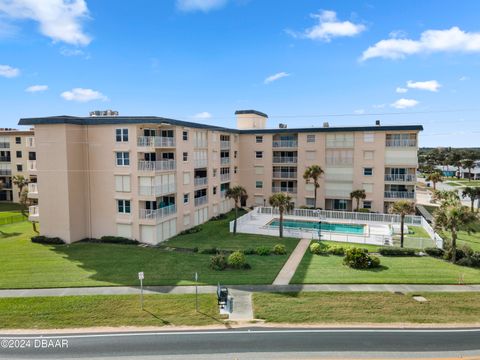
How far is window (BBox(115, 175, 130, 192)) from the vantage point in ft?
115

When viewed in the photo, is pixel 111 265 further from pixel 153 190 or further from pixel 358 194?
pixel 358 194

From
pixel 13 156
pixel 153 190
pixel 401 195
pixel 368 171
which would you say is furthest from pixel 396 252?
pixel 13 156

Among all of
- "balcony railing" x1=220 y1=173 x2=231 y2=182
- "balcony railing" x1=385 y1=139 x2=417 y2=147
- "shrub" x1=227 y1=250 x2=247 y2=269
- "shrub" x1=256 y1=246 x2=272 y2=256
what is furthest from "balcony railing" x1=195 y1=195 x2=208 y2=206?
"balcony railing" x1=385 y1=139 x2=417 y2=147

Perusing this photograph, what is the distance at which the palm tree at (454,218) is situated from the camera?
28.6 m

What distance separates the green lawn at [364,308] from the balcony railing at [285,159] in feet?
111

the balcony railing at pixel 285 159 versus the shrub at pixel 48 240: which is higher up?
the balcony railing at pixel 285 159

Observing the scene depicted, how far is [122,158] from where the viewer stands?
115 ft

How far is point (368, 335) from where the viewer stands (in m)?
17.9

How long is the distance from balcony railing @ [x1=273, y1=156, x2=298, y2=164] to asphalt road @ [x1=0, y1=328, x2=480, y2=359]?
3823 centimetres

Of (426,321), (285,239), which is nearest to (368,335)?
(426,321)

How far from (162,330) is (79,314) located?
17.5 ft

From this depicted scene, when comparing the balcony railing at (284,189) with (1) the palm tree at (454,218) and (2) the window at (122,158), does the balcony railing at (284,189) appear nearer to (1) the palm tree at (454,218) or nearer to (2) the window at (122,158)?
(1) the palm tree at (454,218)

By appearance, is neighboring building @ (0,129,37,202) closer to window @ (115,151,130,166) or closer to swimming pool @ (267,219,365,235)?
window @ (115,151,130,166)

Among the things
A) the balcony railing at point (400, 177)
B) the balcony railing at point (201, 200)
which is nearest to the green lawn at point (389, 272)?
the balcony railing at point (201, 200)
